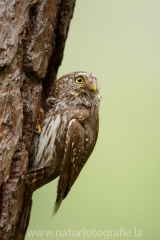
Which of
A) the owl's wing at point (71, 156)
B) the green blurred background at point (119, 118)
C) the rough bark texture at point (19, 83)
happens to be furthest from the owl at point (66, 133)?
the green blurred background at point (119, 118)

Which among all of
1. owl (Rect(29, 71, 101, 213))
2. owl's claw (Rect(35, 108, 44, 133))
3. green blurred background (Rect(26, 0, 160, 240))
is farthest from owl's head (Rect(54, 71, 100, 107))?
green blurred background (Rect(26, 0, 160, 240))

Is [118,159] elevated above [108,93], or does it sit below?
below

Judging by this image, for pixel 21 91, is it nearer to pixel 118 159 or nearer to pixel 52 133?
pixel 52 133

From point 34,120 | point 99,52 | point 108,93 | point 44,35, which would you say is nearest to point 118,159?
point 108,93

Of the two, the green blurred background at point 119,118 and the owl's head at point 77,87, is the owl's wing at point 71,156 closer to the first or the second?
the owl's head at point 77,87

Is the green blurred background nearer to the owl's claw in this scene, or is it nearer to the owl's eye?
the owl's eye

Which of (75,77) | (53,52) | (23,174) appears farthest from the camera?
(75,77)

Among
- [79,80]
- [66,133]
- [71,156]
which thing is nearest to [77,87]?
[79,80]
